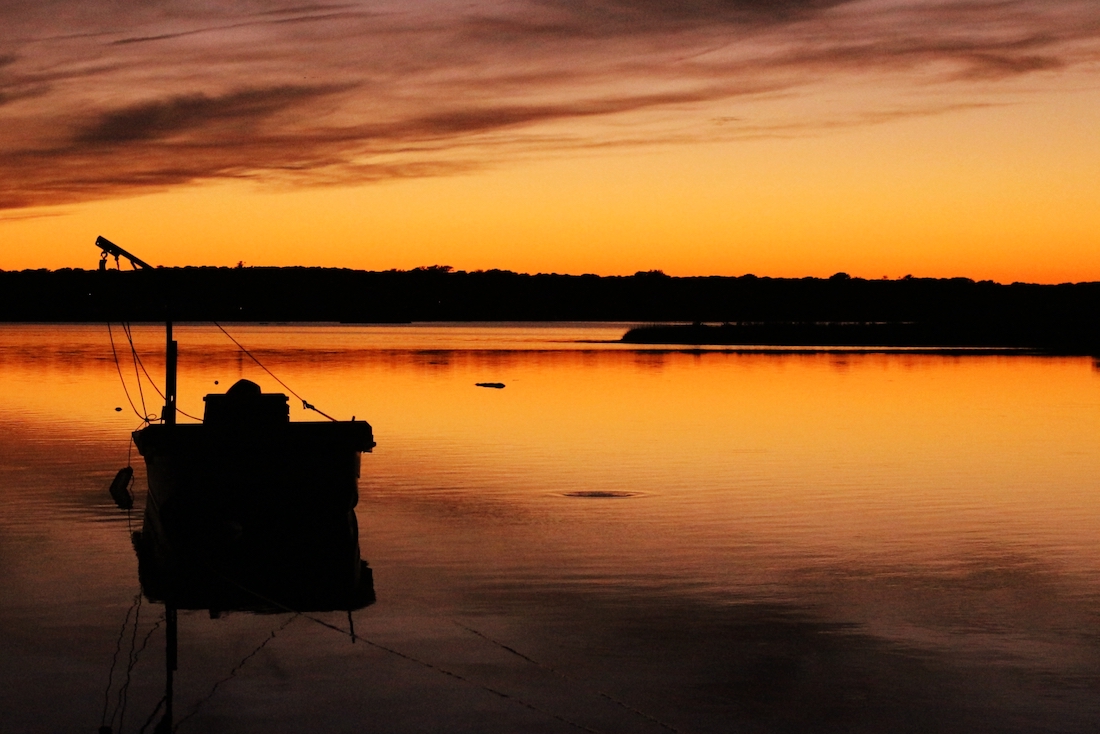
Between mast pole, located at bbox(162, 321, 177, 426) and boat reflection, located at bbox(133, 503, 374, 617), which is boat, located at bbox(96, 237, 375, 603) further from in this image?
mast pole, located at bbox(162, 321, 177, 426)

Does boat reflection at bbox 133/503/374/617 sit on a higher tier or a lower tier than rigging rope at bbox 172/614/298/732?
lower

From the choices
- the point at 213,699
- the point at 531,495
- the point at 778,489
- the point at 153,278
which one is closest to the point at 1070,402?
the point at 778,489

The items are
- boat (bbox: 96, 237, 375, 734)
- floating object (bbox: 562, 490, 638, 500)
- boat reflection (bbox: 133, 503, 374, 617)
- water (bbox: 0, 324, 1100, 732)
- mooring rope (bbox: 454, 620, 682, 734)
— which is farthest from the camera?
floating object (bbox: 562, 490, 638, 500)

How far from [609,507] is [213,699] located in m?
14.5

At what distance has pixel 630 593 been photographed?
60.8 ft

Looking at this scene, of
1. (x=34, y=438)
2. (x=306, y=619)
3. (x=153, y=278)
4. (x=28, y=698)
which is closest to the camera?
(x=28, y=698)

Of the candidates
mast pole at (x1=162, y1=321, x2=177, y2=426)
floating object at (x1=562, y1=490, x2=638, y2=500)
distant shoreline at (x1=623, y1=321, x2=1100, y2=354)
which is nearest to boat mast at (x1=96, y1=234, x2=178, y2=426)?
mast pole at (x1=162, y1=321, x2=177, y2=426)

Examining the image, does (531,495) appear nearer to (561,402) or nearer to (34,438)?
(34,438)

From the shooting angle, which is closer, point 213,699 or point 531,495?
point 213,699

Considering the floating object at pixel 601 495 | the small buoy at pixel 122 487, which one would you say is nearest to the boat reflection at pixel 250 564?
the small buoy at pixel 122 487

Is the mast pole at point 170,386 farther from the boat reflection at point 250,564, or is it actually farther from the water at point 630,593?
the boat reflection at point 250,564

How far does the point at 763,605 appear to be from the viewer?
17.8m

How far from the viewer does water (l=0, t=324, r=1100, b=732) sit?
13.1 meters

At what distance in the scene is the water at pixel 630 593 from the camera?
13102 millimetres
